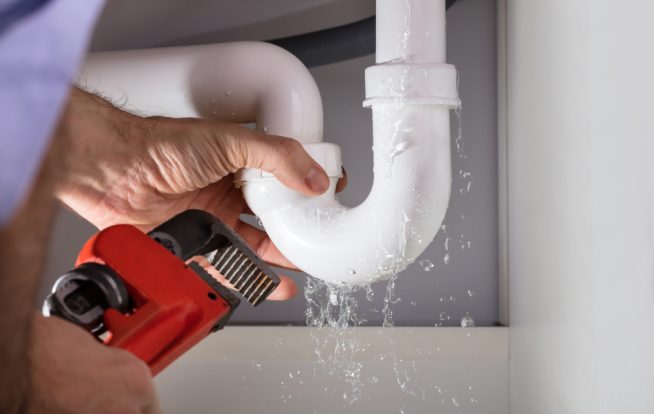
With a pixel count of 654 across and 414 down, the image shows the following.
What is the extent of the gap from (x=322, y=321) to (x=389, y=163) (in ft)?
1.20

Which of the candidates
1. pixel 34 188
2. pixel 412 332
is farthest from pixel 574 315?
pixel 34 188

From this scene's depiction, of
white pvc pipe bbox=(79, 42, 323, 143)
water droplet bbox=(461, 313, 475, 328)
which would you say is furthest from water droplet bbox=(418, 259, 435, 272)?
white pvc pipe bbox=(79, 42, 323, 143)

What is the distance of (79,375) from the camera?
17.8 inches

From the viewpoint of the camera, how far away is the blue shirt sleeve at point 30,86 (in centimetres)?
26

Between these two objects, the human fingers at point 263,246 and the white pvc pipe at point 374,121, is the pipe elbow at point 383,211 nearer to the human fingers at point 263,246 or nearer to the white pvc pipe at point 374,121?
the white pvc pipe at point 374,121

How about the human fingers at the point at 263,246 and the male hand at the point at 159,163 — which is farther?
the human fingers at the point at 263,246

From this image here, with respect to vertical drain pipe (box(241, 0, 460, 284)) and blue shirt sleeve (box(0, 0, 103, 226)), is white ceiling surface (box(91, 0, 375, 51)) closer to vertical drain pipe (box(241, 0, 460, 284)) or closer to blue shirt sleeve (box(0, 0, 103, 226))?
vertical drain pipe (box(241, 0, 460, 284))

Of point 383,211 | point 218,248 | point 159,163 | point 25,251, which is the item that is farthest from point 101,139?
point 25,251

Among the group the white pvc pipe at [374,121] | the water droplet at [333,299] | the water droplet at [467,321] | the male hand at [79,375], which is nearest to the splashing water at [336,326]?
the water droplet at [333,299]

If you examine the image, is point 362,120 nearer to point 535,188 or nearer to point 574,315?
point 535,188

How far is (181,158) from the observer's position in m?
0.85

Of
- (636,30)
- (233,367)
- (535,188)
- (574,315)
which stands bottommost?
(233,367)

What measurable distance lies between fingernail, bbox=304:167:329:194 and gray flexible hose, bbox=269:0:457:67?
0.82 ft

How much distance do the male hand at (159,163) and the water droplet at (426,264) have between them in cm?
27
